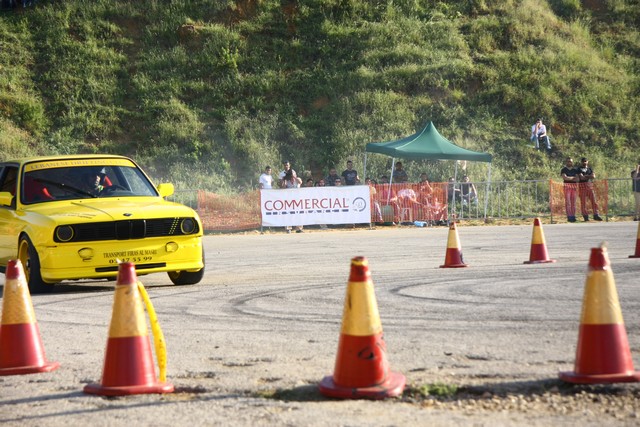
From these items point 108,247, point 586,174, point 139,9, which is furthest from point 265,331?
point 139,9

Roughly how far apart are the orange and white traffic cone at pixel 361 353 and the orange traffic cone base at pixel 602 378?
94 cm

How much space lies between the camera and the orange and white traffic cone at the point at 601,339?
5.75 meters

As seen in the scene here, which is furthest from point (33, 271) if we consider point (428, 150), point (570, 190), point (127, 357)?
point (570, 190)

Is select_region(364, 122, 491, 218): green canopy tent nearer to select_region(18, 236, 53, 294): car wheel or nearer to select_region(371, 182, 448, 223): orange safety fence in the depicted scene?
select_region(371, 182, 448, 223): orange safety fence

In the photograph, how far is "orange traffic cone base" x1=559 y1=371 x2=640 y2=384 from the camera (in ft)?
18.7

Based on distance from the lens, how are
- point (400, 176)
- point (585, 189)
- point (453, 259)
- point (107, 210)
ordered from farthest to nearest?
point (400, 176) → point (585, 189) → point (453, 259) → point (107, 210)

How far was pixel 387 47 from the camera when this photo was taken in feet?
155

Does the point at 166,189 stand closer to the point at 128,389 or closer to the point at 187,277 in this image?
the point at 187,277

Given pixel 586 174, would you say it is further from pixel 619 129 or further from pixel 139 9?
pixel 139 9

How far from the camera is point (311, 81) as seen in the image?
45.4m

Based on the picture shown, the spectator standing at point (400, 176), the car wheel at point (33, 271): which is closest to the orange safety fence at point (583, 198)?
the spectator standing at point (400, 176)

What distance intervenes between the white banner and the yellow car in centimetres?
1439

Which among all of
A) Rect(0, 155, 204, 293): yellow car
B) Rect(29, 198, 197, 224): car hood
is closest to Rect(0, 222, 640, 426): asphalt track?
Rect(0, 155, 204, 293): yellow car

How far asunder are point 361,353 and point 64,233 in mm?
6971
